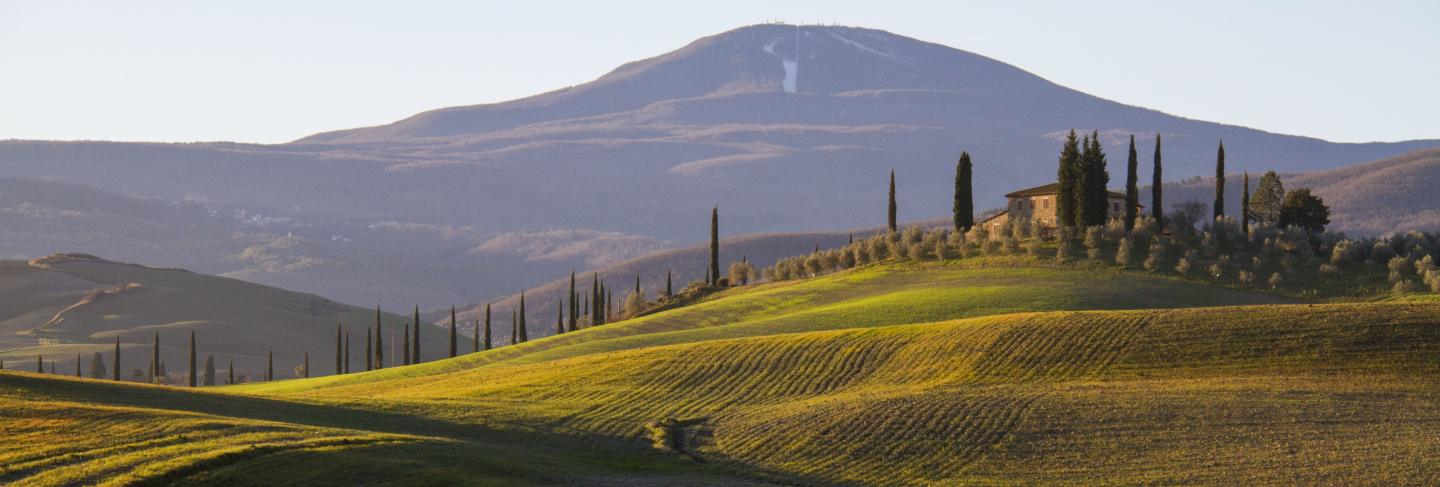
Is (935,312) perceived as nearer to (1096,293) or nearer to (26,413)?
(1096,293)

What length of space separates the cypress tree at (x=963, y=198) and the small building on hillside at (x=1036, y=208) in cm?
138

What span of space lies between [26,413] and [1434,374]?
46633mm

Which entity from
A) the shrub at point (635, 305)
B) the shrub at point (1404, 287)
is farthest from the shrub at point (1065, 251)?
the shrub at point (635, 305)

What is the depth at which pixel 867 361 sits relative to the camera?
6675 centimetres

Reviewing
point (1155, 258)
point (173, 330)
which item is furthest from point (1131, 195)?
point (173, 330)

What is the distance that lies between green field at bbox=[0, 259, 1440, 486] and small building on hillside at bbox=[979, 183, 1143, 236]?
41.7 meters

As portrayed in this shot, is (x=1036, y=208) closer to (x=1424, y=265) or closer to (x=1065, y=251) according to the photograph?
(x=1065, y=251)

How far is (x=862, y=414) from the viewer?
54250mm

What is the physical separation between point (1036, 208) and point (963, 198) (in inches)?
319

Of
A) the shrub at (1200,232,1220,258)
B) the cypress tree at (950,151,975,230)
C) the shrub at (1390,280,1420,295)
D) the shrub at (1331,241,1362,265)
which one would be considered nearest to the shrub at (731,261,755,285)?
the cypress tree at (950,151,975,230)

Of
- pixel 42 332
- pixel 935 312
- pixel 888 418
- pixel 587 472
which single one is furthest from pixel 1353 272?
pixel 42 332

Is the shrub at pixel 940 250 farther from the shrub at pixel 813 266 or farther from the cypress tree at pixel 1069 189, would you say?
the shrub at pixel 813 266

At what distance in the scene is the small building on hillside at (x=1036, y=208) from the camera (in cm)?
11669

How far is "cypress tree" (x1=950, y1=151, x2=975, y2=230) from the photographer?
373ft
